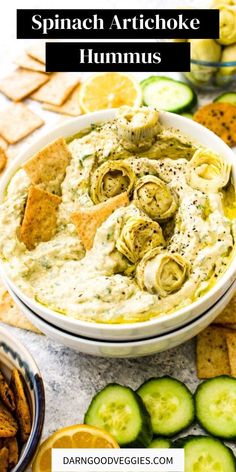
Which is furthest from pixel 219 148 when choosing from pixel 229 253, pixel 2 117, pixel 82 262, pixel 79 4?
pixel 79 4

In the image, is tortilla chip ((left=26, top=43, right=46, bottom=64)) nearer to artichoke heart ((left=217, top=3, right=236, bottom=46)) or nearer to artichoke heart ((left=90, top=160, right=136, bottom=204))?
artichoke heart ((left=217, top=3, right=236, bottom=46))

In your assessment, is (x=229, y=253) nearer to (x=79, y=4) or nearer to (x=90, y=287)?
(x=90, y=287)

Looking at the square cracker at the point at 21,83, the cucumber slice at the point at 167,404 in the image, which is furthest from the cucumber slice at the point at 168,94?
the cucumber slice at the point at 167,404

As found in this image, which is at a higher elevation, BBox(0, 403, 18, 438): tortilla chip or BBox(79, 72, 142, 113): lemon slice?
BBox(79, 72, 142, 113): lemon slice

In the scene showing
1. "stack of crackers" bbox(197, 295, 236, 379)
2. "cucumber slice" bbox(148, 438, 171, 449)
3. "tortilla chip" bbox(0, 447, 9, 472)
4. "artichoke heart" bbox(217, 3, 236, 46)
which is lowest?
"cucumber slice" bbox(148, 438, 171, 449)

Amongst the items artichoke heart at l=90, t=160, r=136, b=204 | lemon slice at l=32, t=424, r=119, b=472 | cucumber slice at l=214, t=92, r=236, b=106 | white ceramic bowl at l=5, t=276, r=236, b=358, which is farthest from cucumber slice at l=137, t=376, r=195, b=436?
cucumber slice at l=214, t=92, r=236, b=106

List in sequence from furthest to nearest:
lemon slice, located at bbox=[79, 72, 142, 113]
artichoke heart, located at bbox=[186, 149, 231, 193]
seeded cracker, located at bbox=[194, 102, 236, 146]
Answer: lemon slice, located at bbox=[79, 72, 142, 113] → seeded cracker, located at bbox=[194, 102, 236, 146] → artichoke heart, located at bbox=[186, 149, 231, 193]

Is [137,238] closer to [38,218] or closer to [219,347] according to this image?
[38,218]
